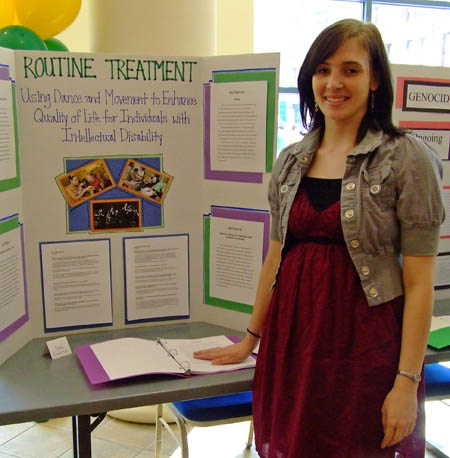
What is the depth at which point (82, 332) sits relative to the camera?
1.76 meters

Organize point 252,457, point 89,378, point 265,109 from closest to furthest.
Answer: point 89,378
point 265,109
point 252,457

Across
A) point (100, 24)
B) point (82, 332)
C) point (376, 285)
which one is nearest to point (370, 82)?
point (376, 285)

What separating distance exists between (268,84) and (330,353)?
0.85 metres

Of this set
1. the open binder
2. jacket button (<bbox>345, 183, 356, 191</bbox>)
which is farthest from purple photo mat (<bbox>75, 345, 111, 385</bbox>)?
jacket button (<bbox>345, 183, 356, 191</bbox>)

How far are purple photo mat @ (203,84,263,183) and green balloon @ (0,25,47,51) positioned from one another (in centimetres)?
56

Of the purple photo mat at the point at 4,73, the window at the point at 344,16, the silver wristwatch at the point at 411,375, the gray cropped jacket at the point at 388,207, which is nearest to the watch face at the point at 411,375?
the silver wristwatch at the point at 411,375

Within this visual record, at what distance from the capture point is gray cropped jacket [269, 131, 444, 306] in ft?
3.72

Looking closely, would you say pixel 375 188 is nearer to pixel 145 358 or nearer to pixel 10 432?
pixel 145 358

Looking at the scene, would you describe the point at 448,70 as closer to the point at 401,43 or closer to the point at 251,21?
the point at 251,21

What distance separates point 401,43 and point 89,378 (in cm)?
424

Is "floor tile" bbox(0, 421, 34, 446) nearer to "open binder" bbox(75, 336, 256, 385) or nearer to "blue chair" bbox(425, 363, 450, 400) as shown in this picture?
"open binder" bbox(75, 336, 256, 385)

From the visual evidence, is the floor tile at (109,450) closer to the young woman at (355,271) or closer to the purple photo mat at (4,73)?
the young woman at (355,271)

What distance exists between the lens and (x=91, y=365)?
4.91ft

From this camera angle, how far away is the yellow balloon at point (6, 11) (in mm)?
1865
